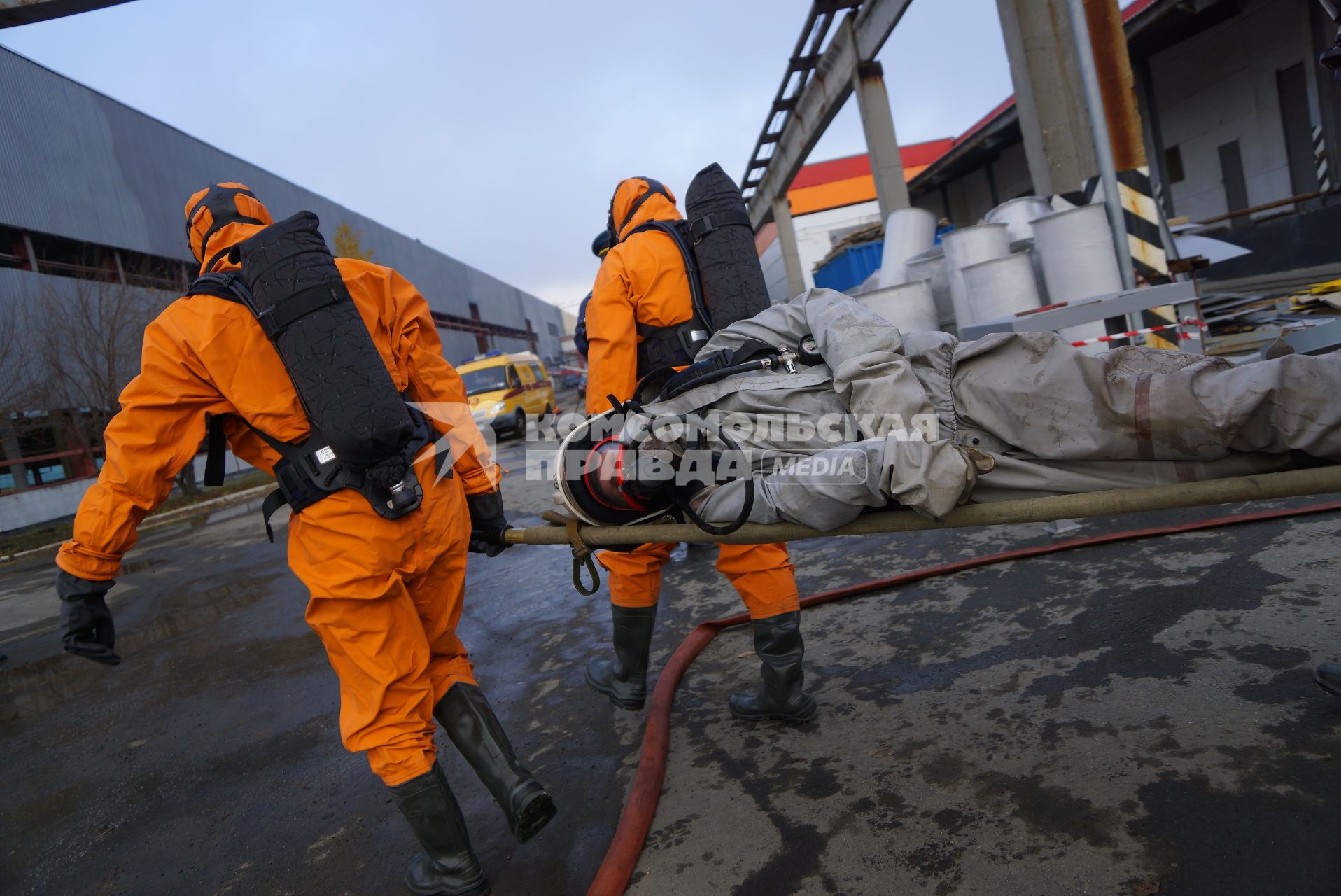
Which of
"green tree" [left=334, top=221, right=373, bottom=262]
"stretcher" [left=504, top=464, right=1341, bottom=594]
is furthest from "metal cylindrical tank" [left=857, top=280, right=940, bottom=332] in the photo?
"green tree" [left=334, top=221, right=373, bottom=262]

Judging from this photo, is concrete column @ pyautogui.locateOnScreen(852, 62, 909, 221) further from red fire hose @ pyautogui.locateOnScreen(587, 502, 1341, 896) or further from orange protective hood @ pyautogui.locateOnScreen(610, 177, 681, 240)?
orange protective hood @ pyautogui.locateOnScreen(610, 177, 681, 240)

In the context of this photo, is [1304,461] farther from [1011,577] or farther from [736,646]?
[736,646]

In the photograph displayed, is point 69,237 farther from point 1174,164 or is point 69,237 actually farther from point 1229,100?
point 1229,100

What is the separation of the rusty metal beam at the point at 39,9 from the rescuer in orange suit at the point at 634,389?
15.2 ft

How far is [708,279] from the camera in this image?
3.31 metres

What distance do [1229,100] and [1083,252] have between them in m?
9.32

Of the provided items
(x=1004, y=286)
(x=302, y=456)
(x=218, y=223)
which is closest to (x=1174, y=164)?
(x=1004, y=286)

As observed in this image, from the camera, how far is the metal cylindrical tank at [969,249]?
5816mm

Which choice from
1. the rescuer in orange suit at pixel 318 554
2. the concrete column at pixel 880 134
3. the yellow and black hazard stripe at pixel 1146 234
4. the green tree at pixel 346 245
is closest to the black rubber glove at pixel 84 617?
the rescuer in orange suit at pixel 318 554

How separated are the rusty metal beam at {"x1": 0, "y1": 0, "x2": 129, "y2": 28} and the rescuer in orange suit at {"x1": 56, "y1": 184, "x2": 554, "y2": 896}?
436 centimetres

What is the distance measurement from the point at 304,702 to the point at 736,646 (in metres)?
2.24

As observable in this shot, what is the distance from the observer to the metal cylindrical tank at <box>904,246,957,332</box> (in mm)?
6552

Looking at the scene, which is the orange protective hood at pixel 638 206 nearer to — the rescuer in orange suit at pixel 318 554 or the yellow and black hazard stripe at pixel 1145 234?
the rescuer in orange suit at pixel 318 554

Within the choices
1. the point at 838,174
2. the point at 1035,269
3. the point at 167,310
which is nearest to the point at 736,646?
the point at 167,310
